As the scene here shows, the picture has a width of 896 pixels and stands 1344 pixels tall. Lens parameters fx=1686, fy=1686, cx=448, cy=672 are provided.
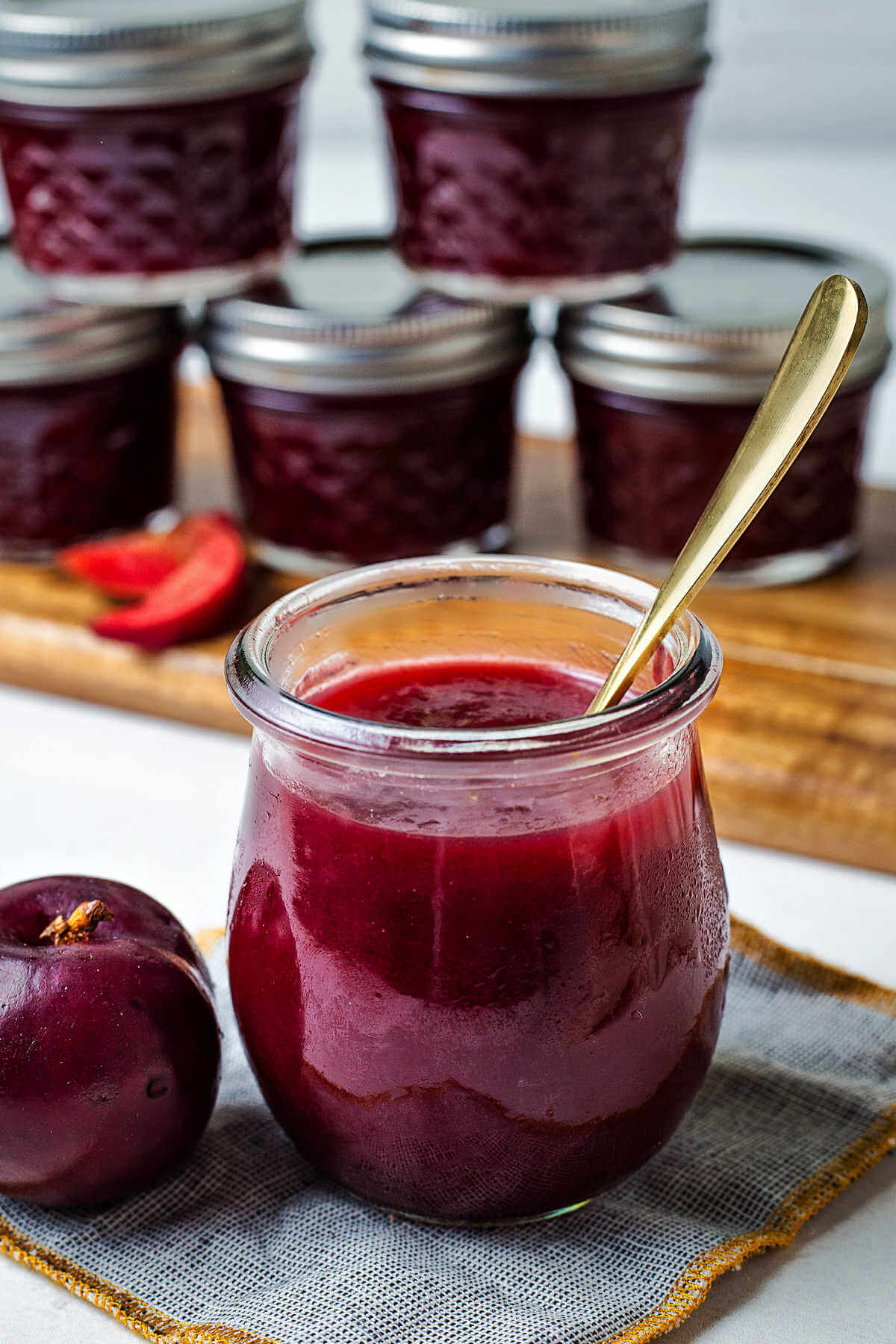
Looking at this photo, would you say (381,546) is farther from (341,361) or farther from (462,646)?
(462,646)

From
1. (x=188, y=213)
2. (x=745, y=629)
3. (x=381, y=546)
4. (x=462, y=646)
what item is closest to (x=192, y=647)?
(x=381, y=546)

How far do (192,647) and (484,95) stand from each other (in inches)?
20.9

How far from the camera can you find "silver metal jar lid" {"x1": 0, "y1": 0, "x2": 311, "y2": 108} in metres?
1.42

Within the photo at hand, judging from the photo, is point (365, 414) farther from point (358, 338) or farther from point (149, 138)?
point (149, 138)

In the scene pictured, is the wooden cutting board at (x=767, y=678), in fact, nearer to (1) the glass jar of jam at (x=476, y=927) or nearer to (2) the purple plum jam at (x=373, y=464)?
(2) the purple plum jam at (x=373, y=464)

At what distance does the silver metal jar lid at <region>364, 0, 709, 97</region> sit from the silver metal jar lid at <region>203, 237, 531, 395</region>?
211mm

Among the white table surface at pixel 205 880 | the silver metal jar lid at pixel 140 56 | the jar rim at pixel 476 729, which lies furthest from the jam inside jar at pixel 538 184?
Result: the jar rim at pixel 476 729

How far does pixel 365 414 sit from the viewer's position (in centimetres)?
154

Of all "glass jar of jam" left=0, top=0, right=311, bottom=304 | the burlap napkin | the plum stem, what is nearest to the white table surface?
the burlap napkin

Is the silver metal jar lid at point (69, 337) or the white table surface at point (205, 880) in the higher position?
the silver metal jar lid at point (69, 337)

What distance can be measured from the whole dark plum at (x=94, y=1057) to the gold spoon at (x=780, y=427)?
251 mm

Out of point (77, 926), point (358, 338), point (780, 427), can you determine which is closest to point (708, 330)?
point (358, 338)

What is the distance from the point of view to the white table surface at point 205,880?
0.75 m

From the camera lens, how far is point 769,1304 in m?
0.76
